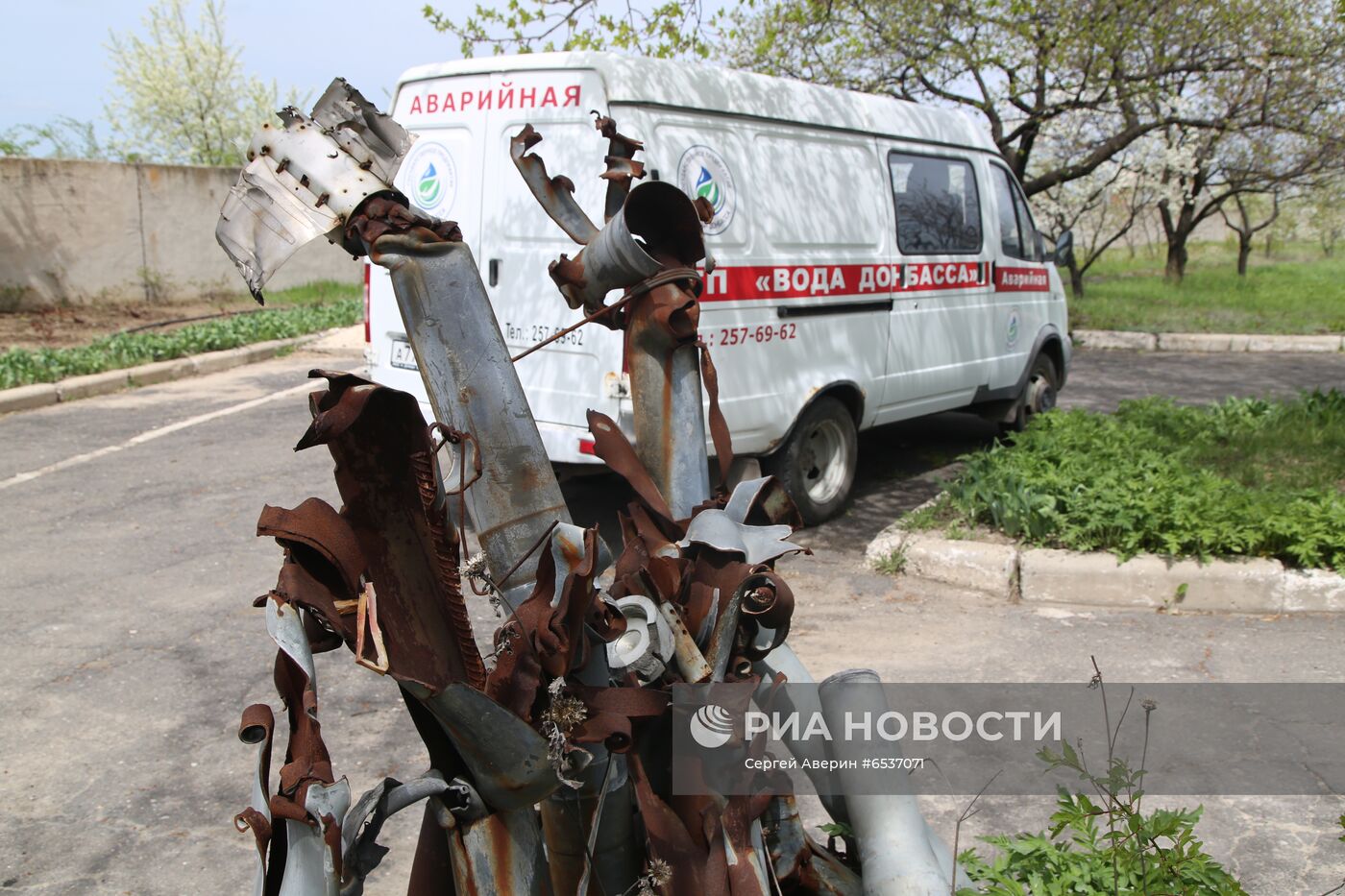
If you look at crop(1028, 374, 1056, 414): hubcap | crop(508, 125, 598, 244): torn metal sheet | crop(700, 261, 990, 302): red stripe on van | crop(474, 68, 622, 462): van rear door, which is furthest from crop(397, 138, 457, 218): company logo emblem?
crop(1028, 374, 1056, 414): hubcap

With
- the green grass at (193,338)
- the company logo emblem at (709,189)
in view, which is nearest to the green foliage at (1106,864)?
the company logo emblem at (709,189)

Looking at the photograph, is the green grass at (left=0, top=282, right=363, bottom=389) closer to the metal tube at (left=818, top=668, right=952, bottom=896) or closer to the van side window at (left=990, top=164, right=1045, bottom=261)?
the van side window at (left=990, top=164, right=1045, bottom=261)

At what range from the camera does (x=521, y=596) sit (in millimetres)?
1741

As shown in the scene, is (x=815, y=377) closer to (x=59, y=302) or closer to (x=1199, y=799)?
(x=1199, y=799)

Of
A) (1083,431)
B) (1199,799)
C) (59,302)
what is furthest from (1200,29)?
(59,302)

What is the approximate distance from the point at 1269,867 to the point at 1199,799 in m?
0.39

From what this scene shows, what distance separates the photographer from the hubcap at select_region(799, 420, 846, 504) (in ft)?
22.7

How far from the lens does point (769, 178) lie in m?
6.23

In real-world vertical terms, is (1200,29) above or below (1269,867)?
above

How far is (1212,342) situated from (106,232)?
49.7 ft

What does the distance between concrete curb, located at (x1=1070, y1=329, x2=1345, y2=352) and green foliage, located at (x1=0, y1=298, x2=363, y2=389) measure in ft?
35.3

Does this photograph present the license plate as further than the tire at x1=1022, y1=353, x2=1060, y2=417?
No

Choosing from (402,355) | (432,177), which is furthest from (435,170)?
(402,355)

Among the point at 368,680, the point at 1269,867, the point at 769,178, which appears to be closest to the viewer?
the point at 1269,867
